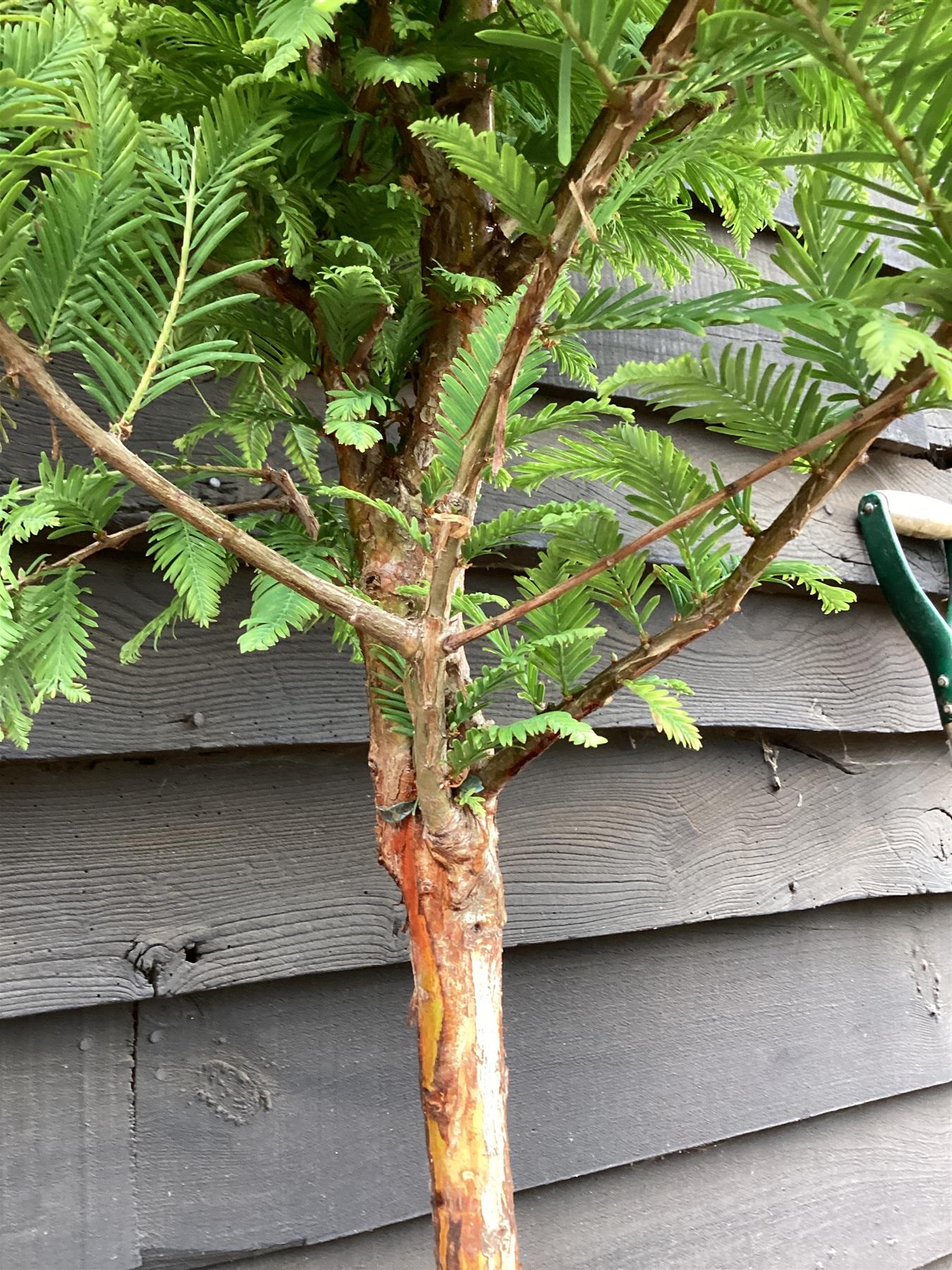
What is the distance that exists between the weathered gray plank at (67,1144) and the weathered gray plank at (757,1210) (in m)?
0.12

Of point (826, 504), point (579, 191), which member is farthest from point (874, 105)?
point (826, 504)

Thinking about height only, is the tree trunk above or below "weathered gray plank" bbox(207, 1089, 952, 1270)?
above

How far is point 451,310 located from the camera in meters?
0.46

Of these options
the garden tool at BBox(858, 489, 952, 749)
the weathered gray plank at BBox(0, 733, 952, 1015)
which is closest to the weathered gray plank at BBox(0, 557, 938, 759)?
the weathered gray plank at BBox(0, 733, 952, 1015)

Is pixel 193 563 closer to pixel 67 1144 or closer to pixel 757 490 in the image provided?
pixel 67 1144

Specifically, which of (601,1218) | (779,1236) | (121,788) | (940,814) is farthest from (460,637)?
(940,814)

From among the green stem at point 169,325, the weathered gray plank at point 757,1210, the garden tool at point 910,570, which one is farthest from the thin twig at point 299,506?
the garden tool at point 910,570

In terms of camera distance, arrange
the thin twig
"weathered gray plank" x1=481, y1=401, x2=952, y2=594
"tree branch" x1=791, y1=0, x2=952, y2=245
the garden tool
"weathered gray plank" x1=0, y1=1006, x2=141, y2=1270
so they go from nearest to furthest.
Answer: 1. "tree branch" x1=791, y1=0, x2=952, y2=245
2. the thin twig
3. "weathered gray plank" x1=0, y1=1006, x2=141, y2=1270
4. "weathered gray plank" x1=481, y1=401, x2=952, y2=594
5. the garden tool

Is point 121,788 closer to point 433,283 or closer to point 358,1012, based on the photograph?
point 358,1012

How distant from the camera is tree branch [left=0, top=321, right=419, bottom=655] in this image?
0.33 meters

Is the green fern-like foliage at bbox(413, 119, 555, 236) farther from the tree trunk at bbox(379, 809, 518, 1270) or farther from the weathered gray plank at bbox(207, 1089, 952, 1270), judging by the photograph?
the weathered gray plank at bbox(207, 1089, 952, 1270)

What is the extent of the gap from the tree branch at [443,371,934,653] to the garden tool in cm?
87

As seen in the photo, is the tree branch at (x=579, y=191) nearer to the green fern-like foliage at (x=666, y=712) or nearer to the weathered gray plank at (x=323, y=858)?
the green fern-like foliage at (x=666, y=712)

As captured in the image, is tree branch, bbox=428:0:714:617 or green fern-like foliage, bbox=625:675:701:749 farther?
green fern-like foliage, bbox=625:675:701:749
